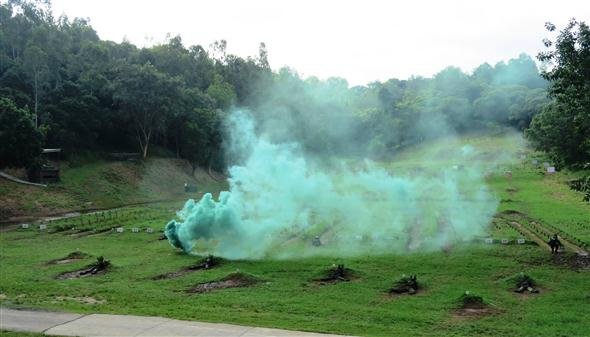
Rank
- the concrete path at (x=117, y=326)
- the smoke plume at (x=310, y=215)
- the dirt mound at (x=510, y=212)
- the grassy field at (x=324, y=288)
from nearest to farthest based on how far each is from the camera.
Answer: the concrete path at (x=117, y=326)
the grassy field at (x=324, y=288)
the smoke plume at (x=310, y=215)
the dirt mound at (x=510, y=212)

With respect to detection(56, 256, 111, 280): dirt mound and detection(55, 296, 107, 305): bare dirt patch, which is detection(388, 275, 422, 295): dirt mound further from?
detection(56, 256, 111, 280): dirt mound

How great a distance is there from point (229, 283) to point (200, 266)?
392 cm

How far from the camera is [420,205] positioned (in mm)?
47188

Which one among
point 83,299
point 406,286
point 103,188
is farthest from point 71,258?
point 103,188

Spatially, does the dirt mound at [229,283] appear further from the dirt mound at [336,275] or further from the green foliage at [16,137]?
the green foliage at [16,137]

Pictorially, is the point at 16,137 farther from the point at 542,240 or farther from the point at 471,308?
the point at 542,240

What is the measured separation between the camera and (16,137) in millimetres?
50125

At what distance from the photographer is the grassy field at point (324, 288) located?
63.4ft

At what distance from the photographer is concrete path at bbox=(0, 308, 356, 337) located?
17.0 meters

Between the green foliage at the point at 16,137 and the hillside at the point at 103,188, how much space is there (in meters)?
4.69

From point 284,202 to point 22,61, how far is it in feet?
179

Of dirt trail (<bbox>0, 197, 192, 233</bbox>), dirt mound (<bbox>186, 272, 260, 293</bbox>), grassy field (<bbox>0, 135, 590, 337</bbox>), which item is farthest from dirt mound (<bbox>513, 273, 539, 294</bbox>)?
dirt trail (<bbox>0, 197, 192, 233</bbox>)

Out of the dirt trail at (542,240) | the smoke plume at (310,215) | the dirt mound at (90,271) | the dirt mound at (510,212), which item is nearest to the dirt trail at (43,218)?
the dirt mound at (90,271)

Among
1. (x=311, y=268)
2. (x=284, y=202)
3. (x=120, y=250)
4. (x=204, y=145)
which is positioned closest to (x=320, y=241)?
(x=284, y=202)
